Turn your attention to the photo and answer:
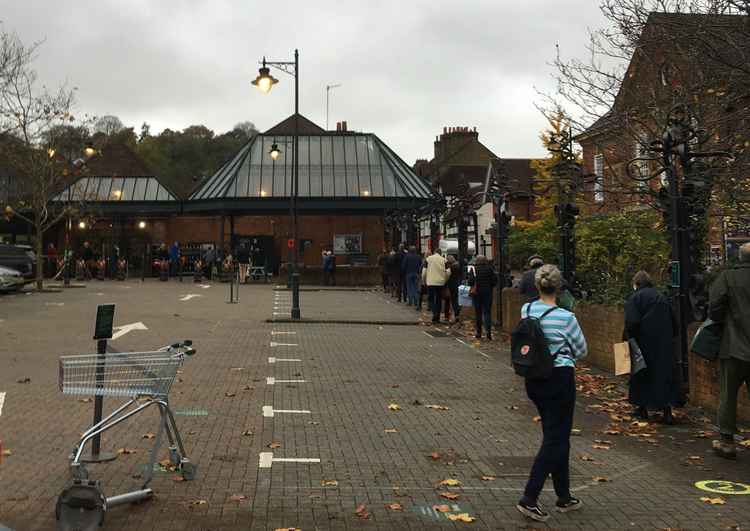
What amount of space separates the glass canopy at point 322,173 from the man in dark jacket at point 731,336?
128ft

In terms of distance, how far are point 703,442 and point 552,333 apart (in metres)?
3.55

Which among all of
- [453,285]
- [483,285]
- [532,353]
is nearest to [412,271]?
[453,285]

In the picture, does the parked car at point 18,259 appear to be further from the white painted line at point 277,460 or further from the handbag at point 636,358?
the handbag at point 636,358

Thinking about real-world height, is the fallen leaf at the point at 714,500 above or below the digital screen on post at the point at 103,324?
below

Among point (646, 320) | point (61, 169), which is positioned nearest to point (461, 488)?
point (646, 320)

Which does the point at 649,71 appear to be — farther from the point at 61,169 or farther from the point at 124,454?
the point at 61,169

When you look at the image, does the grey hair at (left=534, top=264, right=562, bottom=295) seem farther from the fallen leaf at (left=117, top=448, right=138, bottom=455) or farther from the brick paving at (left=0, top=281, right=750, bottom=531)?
the fallen leaf at (left=117, top=448, right=138, bottom=455)

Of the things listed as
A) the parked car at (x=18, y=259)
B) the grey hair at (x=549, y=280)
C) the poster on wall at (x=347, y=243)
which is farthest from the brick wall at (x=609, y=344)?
the poster on wall at (x=347, y=243)

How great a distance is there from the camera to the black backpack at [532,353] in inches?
210

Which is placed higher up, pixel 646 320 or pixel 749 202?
pixel 749 202

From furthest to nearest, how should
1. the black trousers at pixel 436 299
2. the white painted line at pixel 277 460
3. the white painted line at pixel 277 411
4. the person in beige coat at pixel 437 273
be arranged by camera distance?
the black trousers at pixel 436 299 < the person in beige coat at pixel 437 273 < the white painted line at pixel 277 411 < the white painted line at pixel 277 460

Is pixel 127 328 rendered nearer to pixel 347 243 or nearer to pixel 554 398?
pixel 554 398

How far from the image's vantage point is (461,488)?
20.4 ft

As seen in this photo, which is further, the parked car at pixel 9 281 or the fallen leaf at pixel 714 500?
the parked car at pixel 9 281
